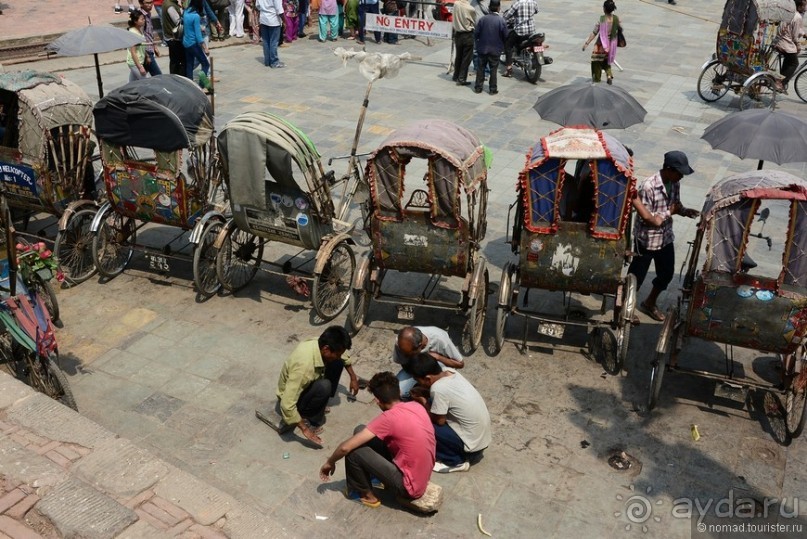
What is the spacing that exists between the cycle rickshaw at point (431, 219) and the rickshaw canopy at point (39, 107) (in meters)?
3.47

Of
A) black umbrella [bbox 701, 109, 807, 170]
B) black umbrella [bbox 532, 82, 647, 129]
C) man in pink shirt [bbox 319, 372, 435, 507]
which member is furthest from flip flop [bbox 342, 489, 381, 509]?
black umbrella [bbox 532, 82, 647, 129]

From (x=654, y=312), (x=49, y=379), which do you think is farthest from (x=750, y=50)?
(x=49, y=379)

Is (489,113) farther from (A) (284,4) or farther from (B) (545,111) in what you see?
(A) (284,4)

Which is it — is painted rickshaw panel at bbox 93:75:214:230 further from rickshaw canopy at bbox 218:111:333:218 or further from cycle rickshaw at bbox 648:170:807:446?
cycle rickshaw at bbox 648:170:807:446

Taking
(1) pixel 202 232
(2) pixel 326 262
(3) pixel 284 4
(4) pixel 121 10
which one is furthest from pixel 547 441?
(4) pixel 121 10

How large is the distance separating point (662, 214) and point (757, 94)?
8520 millimetres

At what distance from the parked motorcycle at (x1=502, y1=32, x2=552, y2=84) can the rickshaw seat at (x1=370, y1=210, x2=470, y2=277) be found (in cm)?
973

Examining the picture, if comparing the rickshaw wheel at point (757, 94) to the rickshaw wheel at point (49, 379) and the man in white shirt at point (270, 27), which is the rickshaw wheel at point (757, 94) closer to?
the man in white shirt at point (270, 27)

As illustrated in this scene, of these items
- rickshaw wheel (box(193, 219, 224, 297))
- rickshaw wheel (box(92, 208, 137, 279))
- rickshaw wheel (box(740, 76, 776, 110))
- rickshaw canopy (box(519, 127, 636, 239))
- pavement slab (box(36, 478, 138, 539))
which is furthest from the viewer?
rickshaw wheel (box(740, 76, 776, 110))

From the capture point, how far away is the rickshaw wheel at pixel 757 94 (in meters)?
13.9

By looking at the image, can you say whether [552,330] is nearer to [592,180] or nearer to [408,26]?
[592,180]

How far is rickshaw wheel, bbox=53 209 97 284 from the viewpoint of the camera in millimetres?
8086

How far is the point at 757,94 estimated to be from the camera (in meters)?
14.2

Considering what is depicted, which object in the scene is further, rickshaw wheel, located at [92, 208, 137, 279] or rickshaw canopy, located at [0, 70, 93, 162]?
rickshaw wheel, located at [92, 208, 137, 279]
